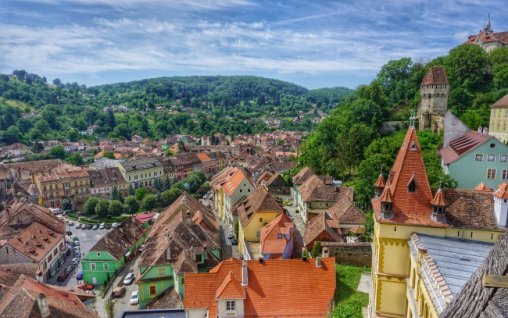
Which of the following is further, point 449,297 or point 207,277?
point 207,277

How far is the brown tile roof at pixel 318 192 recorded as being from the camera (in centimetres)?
4596

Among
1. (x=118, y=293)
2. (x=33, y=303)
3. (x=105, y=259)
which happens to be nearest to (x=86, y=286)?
(x=105, y=259)

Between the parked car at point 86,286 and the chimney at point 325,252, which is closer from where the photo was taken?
the chimney at point 325,252

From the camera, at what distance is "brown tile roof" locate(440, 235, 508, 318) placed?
3.69 metres

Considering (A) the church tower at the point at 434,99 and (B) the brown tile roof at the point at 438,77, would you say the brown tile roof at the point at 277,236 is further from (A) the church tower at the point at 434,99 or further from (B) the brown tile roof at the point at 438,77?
(B) the brown tile roof at the point at 438,77

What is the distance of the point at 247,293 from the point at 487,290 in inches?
910

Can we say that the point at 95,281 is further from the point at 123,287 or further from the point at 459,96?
the point at 459,96

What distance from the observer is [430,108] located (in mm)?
52719

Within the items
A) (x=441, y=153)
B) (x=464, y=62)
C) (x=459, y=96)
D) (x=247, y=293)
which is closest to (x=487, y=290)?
(x=247, y=293)

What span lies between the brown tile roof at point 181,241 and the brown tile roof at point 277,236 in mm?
6348

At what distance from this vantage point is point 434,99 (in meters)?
52.1

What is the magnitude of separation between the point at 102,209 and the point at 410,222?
2609 inches

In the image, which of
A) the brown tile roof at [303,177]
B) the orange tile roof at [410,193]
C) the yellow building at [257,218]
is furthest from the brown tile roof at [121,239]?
the orange tile roof at [410,193]

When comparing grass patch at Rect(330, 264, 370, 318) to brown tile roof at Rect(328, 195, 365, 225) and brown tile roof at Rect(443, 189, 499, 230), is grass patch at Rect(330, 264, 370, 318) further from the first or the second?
brown tile roof at Rect(328, 195, 365, 225)
